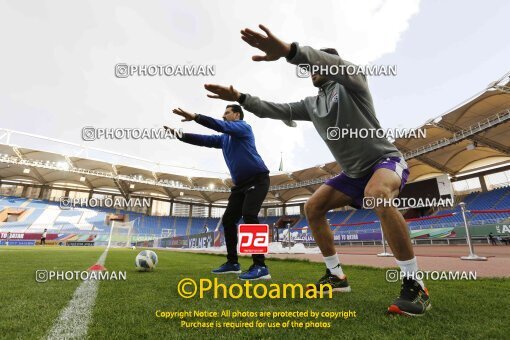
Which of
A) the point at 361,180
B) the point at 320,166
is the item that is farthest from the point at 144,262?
the point at 320,166

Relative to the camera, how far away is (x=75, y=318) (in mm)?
1516

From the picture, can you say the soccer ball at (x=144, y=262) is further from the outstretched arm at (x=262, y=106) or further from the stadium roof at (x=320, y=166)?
the stadium roof at (x=320, y=166)

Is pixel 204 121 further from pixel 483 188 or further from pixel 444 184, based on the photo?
pixel 483 188

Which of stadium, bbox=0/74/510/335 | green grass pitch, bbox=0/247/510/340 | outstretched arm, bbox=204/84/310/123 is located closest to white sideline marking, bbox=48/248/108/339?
green grass pitch, bbox=0/247/510/340

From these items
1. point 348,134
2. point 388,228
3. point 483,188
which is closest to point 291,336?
point 388,228

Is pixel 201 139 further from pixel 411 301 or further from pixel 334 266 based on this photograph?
pixel 411 301

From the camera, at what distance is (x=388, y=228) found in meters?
1.98

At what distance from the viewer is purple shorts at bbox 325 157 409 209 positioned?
2.23 m

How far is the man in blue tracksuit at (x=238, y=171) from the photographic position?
12.1ft

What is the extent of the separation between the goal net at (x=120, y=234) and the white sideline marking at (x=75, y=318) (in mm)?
30825

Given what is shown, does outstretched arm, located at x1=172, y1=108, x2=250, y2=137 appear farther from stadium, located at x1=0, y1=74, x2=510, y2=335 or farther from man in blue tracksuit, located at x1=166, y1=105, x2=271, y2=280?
stadium, located at x1=0, y1=74, x2=510, y2=335

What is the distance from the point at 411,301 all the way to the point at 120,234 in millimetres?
36387

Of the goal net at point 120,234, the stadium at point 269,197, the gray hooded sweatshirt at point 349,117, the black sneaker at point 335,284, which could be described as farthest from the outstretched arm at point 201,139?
the goal net at point 120,234

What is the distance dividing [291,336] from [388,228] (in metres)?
1.13
